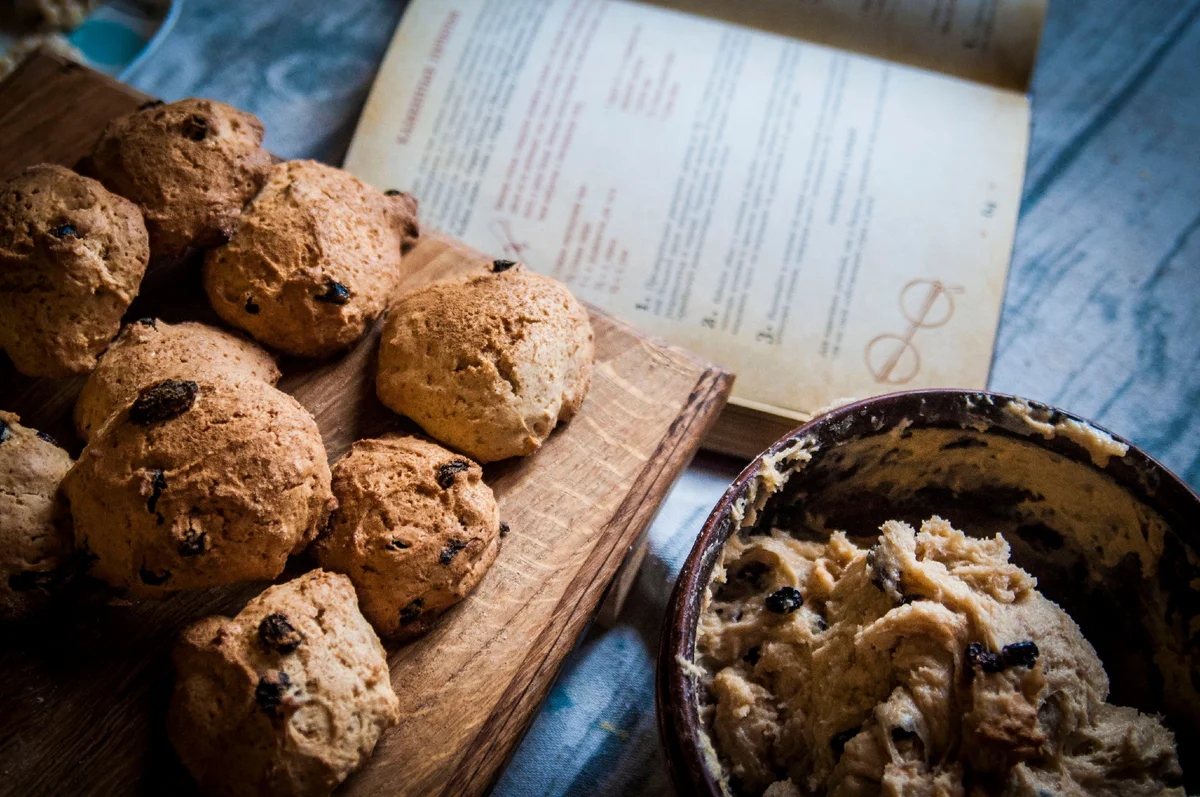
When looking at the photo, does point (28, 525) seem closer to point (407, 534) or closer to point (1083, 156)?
point (407, 534)

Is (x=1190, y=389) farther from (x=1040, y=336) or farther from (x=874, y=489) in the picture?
(x=874, y=489)

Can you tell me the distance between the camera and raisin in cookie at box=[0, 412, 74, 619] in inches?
34.0

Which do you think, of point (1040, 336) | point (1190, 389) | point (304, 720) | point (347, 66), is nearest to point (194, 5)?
point (347, 66)

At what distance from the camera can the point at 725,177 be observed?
4.81 ft

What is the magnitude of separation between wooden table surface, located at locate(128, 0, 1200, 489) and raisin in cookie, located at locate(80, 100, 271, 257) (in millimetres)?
431

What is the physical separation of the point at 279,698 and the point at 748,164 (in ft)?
3.45

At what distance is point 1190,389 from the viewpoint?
1402 mm

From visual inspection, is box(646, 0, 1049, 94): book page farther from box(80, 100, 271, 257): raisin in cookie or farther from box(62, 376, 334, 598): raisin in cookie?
box(62, 376, 334, 598): raisin in cookie

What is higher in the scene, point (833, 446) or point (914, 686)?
point (833, 446)

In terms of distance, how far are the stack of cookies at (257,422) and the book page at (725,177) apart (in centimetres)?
33

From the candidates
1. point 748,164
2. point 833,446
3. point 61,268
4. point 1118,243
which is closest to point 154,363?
point 61,268

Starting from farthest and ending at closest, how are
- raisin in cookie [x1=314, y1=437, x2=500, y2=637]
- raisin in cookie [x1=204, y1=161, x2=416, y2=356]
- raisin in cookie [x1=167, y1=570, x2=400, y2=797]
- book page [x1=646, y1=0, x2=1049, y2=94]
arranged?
book page [x1=646, y1=0, x2=1049, y2=94] < raisin in cookie [x1=204, y1=161, x2=416, y2=356] < raisin in cookie [x1=314, y1=437, x2=500, y2=637] < raisin in cookie [x1=167, y1=570, x2=400, y2=797]

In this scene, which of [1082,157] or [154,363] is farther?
[1082,157]

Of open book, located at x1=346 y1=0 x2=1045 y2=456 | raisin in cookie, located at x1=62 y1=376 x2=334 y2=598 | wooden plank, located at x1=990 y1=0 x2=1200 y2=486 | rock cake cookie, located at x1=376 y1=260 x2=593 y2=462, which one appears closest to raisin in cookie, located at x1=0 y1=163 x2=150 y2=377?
raisin in cookie, located at x1=62 y1=376 x2=334 y2=598
